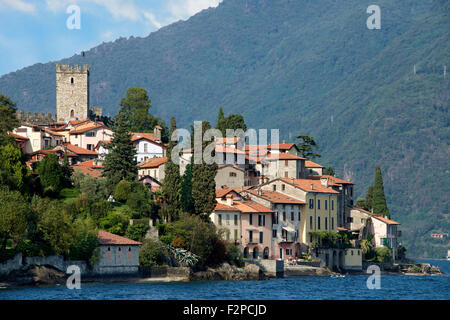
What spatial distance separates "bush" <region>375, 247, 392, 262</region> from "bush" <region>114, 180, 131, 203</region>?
146 feet

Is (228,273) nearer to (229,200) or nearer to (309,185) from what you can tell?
(229,200)

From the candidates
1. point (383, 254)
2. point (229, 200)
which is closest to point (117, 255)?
point (229, 200)

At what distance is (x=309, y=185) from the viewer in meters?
122

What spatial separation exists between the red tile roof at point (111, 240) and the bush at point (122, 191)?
14568 millimetres

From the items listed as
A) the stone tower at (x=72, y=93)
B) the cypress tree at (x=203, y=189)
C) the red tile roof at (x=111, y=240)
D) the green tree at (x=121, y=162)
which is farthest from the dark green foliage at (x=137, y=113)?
the red tile roof at (x=111, y=240)

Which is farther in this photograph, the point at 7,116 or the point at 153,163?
the point at 153,163

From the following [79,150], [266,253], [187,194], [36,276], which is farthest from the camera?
[79,150]

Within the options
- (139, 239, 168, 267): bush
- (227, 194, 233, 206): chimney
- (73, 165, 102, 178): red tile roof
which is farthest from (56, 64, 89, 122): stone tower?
(139, 239, 168, 267): bush

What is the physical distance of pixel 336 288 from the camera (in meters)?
90.8

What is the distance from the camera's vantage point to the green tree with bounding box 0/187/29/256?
252 ft

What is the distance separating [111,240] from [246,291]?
1416 centimetres

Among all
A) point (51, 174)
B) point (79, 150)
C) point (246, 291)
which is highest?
point (79, 150)

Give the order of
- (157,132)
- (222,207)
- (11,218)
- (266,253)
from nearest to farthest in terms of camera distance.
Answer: (11,218), (222,207), (266,253), (157,132)

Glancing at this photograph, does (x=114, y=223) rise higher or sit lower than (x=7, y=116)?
lower
